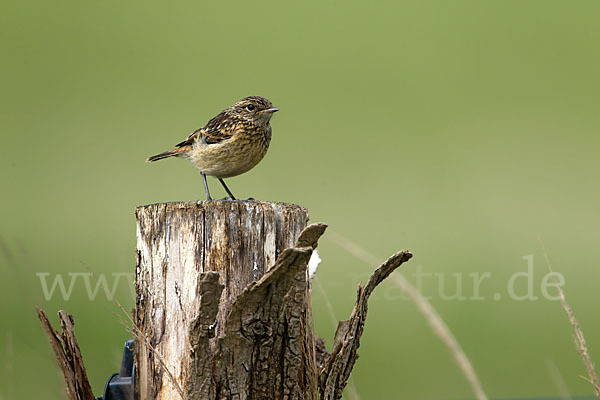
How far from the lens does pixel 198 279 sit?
2881 millimetres

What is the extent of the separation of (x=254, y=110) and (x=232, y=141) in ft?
1.05

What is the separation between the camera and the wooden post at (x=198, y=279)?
2777 millimetres

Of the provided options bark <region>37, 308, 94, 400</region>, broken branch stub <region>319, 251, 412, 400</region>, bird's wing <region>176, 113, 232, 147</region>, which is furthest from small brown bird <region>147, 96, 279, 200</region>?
broken branch stub <region>319, 251, 412, 400</region>

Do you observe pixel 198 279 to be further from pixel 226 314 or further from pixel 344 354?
pixel 344 354

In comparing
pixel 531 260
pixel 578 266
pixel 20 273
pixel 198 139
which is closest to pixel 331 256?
pixel 531 260

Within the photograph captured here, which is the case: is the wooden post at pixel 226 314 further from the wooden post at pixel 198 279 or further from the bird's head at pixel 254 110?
the bird's head at pixel 254 110

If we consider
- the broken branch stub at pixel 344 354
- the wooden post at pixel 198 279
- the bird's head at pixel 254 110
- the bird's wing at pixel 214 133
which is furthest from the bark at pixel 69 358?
the bird's head at pixel 254 110

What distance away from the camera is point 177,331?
2918mm

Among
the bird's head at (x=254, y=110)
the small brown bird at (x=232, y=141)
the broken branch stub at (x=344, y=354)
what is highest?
the bird's head at (x=254, y=110)

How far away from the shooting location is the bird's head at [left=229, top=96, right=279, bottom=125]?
4660mm

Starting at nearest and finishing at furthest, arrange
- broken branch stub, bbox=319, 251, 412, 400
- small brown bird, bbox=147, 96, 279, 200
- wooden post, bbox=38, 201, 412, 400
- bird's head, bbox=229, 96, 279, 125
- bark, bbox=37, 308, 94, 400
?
1. wooden post, bbox=38, 201, 412, 400
2. broken branch stub, bbox=319, 251, 412, 400
3. bark, bbox=37, 308, 94, 400
4. small brown bird, bbox=147, 96, 279, 200
5. bird's head, bbox=229, 96, 279, 125

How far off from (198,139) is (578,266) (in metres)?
8.73

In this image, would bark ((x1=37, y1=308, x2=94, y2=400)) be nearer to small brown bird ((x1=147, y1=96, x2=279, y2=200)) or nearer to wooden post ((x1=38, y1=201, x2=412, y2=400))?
wooden post ((x1=38, y1=201, x2=412, y2=400))

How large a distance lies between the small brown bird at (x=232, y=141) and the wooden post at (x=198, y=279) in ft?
4.79
